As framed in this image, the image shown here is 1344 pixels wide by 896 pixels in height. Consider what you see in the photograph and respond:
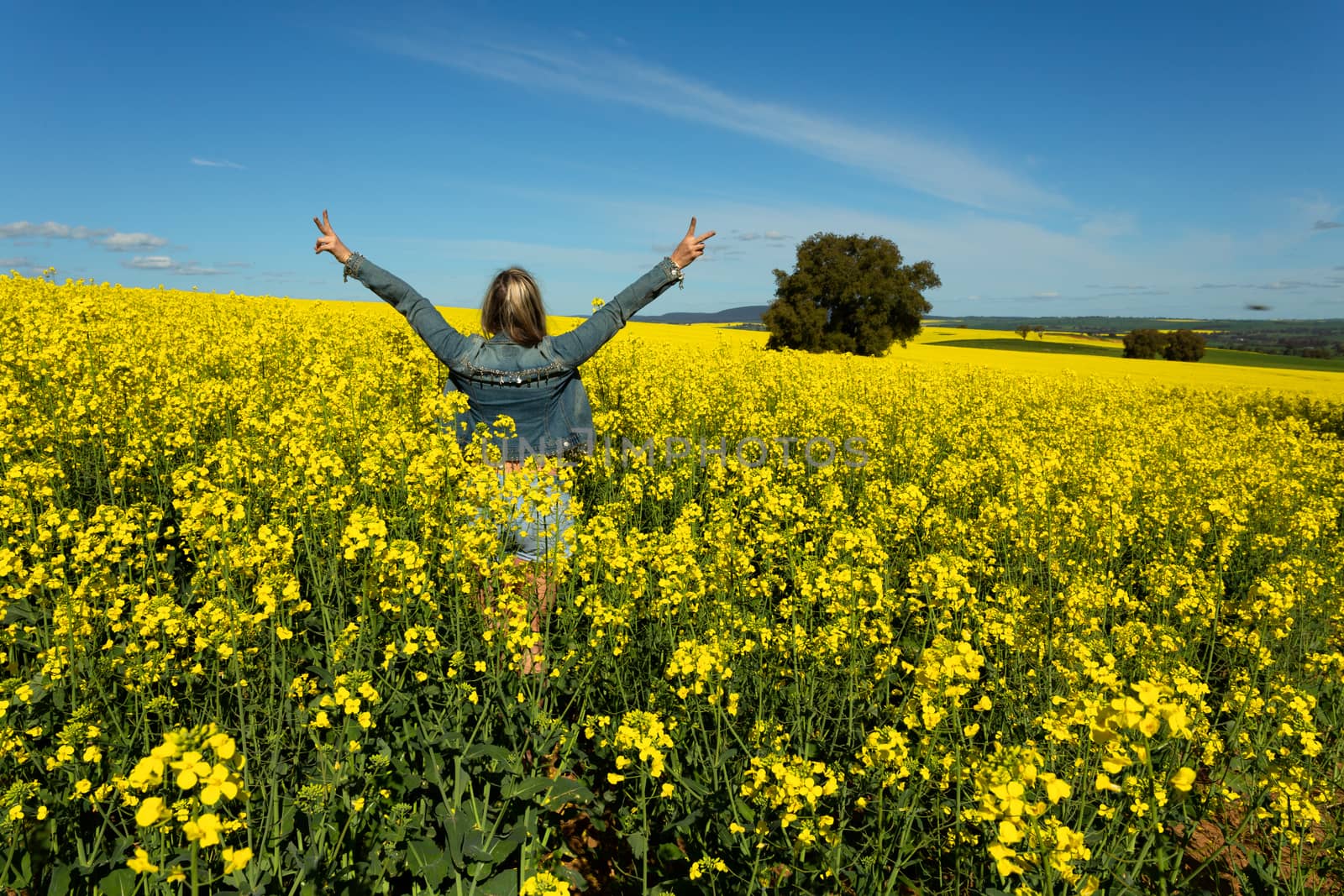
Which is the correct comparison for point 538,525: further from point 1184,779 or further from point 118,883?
point 1184,779

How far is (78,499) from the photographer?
4.32m

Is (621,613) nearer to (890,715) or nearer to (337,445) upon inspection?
(890,715)

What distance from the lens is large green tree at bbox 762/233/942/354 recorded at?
36125 millimetres

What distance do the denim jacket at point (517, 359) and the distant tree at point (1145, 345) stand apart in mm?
47675

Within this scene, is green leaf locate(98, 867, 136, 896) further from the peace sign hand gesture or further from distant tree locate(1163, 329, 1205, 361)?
distant tree locate(1163, 329, 1205, 361)

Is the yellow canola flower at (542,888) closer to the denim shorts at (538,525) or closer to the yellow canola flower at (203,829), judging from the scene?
the yellow canola flower at (203,829)

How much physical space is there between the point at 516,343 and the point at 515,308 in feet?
0.81

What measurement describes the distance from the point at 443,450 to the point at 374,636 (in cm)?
101

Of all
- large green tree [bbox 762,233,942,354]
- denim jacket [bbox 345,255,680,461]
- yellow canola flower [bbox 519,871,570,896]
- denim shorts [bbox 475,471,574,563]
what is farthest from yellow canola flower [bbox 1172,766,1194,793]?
large green tree [bbox 762,233,942,354]

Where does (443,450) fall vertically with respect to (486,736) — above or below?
above

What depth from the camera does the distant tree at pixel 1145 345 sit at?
41719mm

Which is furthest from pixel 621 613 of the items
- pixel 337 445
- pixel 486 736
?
pixel 337 445

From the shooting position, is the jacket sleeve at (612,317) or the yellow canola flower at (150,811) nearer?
the yellow canola flower at (150,811)

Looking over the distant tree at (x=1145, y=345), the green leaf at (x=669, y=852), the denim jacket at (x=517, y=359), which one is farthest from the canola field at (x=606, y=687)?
the distant tree at (x=1145, y=345)
